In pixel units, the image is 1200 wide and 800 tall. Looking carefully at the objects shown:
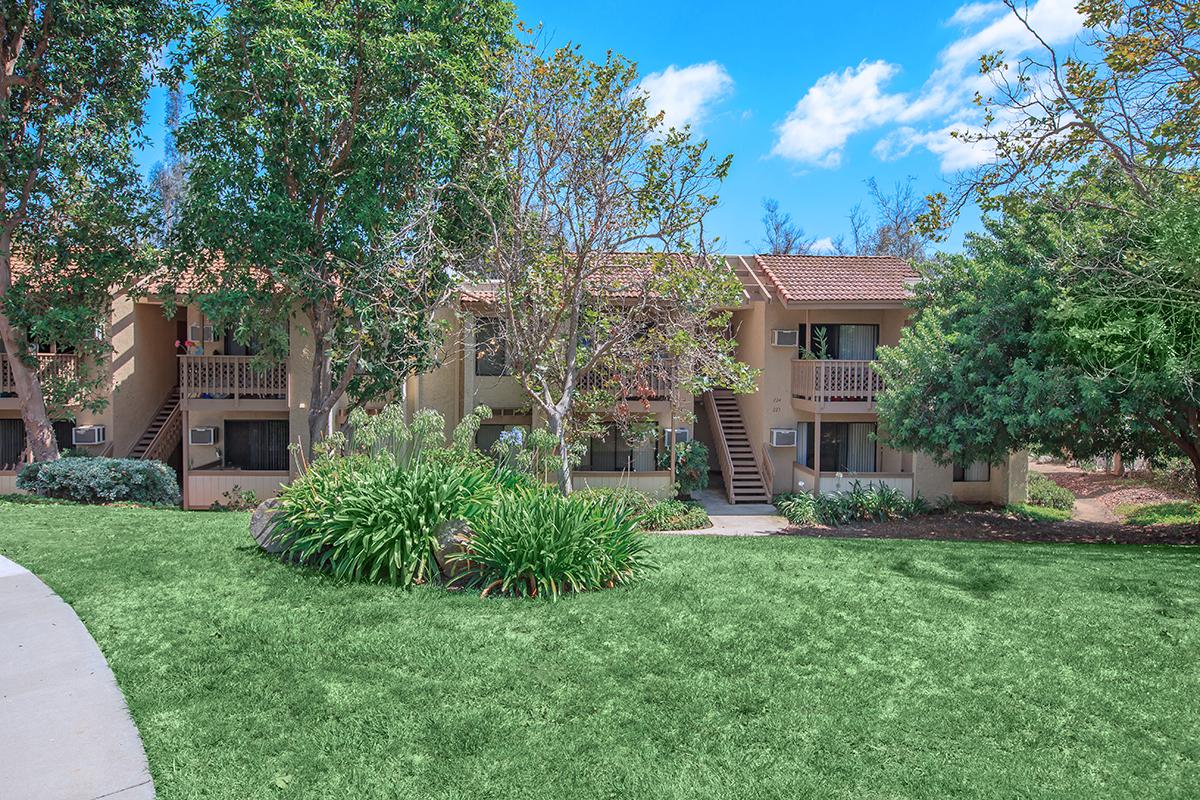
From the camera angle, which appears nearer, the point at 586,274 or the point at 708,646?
the point at 708,646

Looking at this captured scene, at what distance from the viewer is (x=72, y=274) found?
15914 millimetres

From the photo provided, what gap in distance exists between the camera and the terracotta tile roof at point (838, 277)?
790 inches

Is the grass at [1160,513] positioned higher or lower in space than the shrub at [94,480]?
lower

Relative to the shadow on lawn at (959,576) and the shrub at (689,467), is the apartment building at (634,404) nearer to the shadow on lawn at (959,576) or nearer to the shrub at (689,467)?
the shrub at (689,467)

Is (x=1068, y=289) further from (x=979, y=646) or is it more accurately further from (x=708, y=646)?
(x=708, y=646)

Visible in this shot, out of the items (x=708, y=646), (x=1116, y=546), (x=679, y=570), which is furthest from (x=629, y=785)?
(x=1116, y=546)

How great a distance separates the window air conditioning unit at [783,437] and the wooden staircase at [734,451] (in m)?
1.03

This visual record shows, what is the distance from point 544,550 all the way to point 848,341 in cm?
1675

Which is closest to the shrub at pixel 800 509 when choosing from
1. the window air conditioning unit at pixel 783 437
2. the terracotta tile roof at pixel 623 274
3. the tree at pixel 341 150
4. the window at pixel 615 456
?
the window air conditioning unit at pixel 783 437

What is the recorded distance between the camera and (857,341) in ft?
71.4

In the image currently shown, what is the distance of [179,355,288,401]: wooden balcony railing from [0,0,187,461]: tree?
7.50ft

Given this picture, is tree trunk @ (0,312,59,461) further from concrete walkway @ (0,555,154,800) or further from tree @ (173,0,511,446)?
concrete walkway @ (0,555,154,800)

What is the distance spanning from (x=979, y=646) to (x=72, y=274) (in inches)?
703

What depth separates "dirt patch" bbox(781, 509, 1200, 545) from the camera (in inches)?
580
